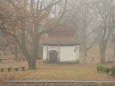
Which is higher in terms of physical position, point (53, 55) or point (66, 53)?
point (66, 53)

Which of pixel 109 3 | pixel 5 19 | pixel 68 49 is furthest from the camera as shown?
pixel 68 49

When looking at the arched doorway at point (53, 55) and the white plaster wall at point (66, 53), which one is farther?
the arched doorway at point (53, 55)

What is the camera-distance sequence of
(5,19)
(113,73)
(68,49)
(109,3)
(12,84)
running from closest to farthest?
(12,84)
(5,19)
(113,73)
(109,3)
(68,49)

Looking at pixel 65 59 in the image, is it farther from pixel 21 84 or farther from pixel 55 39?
pixel 21 84

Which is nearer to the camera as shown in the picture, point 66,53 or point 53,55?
point 66,53

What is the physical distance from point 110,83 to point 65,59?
20.4 meters

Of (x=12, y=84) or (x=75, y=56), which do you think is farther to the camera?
(x=75, y=56)

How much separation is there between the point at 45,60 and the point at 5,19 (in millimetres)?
21036

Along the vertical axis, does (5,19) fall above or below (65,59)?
above

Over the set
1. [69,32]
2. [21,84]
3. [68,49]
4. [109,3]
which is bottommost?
[21,84]

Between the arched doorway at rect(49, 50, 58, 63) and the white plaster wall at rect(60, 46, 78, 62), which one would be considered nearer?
the white plaster wall at rect(60, 46, 78, 62)

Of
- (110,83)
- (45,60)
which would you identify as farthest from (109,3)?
(110,83)

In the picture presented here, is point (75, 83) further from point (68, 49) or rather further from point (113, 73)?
point (68, 49)

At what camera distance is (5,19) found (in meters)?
14.2
